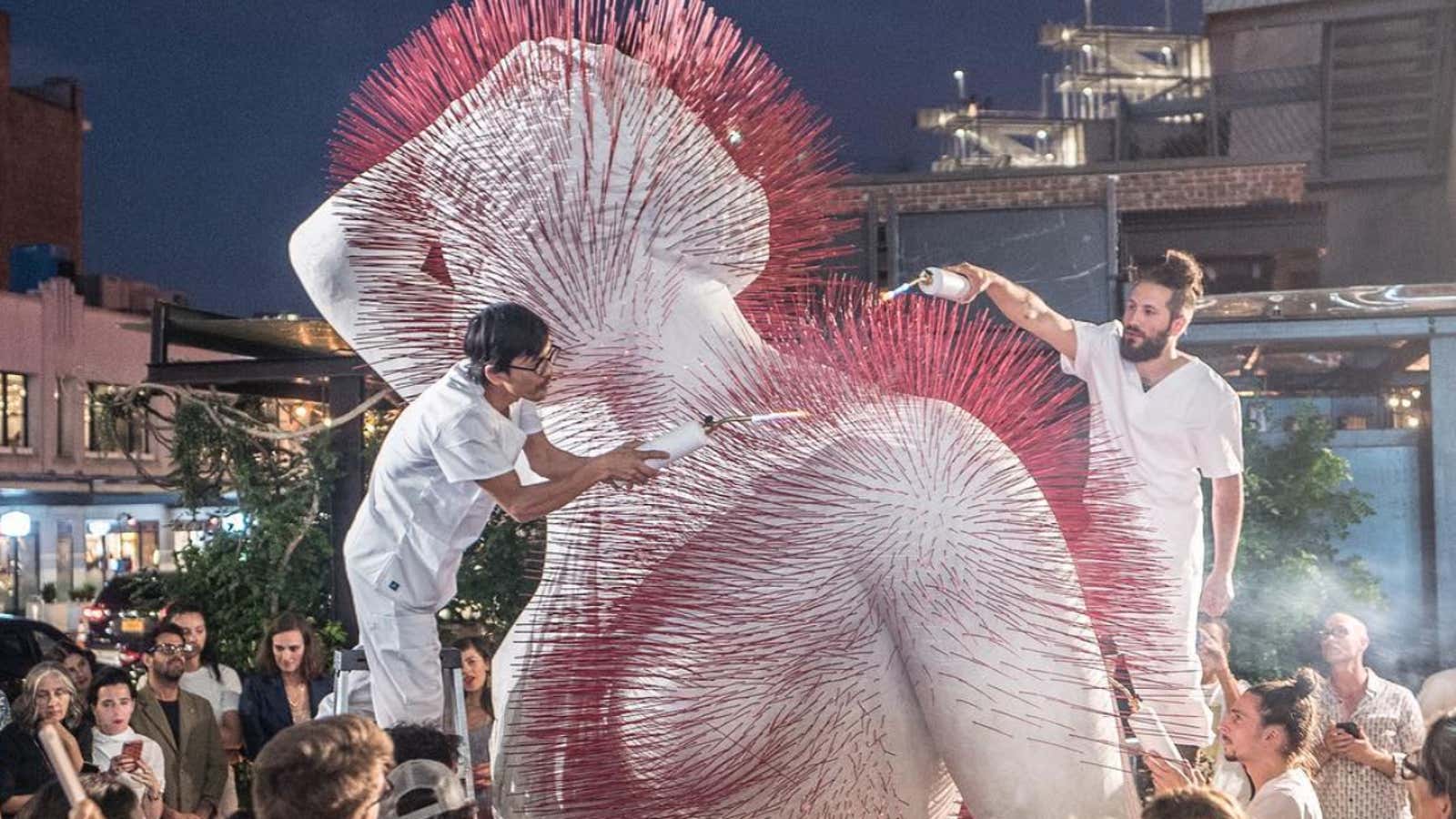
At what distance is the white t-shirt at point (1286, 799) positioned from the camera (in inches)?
112

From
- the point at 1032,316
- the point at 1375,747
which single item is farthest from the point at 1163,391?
the point at 1375,747

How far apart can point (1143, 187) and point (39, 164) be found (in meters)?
21.7

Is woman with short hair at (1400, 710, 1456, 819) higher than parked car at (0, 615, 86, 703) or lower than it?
higher

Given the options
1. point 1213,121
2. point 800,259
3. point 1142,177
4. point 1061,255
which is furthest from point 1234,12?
point 800,259

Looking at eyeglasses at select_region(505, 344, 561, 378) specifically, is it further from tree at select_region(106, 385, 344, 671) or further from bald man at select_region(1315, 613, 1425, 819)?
tree at select_region(106, 385, 344, 671)

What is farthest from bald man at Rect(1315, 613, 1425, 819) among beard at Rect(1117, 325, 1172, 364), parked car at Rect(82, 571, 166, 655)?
parked car at Rect(82, 571, 166, 655)

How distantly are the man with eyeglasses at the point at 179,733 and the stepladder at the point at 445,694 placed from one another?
2.20 meters

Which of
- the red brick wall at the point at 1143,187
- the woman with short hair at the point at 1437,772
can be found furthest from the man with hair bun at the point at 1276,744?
the red brick wall at the point at 1143,187

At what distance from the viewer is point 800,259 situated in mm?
1801

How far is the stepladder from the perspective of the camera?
6.86ft

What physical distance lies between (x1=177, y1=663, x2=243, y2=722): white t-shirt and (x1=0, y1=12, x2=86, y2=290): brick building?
2157 centimetres

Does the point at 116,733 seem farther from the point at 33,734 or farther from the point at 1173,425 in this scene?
the point at 1173,425

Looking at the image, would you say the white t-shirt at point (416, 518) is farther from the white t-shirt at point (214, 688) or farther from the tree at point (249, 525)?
the tree at point (249, 525)

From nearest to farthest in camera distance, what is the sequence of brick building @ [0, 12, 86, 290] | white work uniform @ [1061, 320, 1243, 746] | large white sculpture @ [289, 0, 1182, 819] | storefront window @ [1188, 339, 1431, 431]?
large white sculpture @ [289, 0, 1182, 819] < white work uniform @ [1061, 320, 1243, 746] < storefront window @ [1188, 339, 1431, 431] < brick building @ [0, 12, 86, 290]
